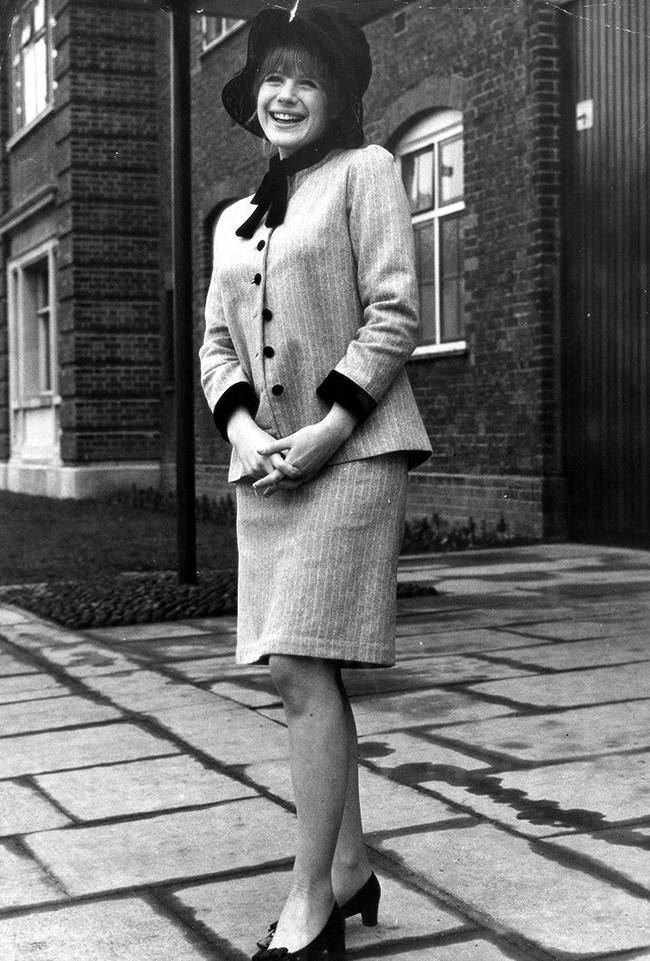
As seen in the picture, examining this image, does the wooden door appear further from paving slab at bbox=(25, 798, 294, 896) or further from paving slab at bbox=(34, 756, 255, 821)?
paving slab at bbox=(25, 798, 294, 896)

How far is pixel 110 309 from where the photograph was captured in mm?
18672

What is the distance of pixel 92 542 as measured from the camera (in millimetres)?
12031

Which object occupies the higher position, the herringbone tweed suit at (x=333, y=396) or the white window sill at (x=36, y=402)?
the white window sill at (x=36, y=402)

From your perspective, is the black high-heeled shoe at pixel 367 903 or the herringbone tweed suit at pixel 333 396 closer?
the herringbone tweed suit at pixel 333 396

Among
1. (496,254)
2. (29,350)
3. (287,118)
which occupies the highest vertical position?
(29,350)

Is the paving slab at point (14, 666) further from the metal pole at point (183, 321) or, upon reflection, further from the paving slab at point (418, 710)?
the metal pole at point (183, 321)

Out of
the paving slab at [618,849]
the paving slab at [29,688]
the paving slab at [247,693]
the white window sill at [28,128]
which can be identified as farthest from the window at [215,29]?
the paving slab at [618,849]

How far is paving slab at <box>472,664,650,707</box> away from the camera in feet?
16.2

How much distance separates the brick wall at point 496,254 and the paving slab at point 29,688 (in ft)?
18.8

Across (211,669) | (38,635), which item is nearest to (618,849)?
(211,669)

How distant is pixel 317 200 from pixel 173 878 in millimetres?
1545

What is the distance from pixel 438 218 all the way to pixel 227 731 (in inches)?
339

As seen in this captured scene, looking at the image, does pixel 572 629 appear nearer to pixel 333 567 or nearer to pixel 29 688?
pixel 29 688

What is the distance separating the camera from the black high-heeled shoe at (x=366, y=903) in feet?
9.34
